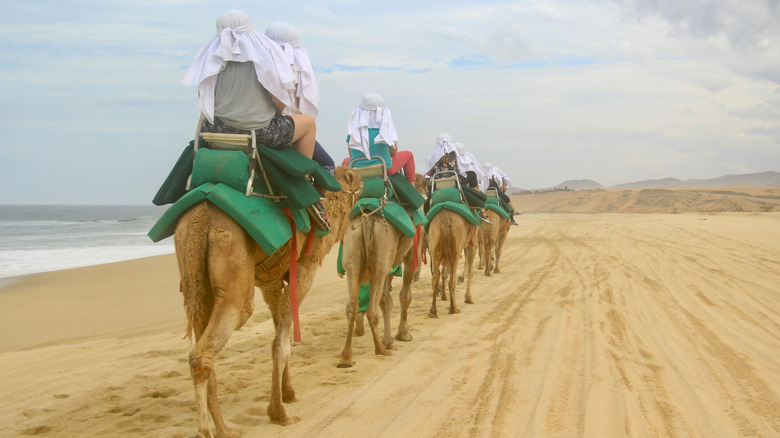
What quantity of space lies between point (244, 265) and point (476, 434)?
7.58 ft

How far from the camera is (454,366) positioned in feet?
22.9

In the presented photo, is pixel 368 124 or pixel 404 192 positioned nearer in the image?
pixel 368 124

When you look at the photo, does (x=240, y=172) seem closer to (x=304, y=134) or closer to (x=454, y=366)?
(x=304, y=134)

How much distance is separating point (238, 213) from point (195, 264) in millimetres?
471

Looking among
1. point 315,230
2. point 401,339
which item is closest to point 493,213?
point 401,339

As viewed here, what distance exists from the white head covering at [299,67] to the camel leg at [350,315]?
9.80ft

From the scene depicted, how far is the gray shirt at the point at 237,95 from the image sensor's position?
4633mm

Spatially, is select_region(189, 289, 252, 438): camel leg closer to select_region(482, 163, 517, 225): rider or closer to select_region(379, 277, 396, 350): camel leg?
select_region(379, 277, 396, 350): camel leg

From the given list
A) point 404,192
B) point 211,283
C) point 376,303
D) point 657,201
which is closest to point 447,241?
point 404,192

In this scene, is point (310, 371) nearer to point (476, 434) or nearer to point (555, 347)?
point (476, 434)

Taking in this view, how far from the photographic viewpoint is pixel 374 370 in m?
6.97

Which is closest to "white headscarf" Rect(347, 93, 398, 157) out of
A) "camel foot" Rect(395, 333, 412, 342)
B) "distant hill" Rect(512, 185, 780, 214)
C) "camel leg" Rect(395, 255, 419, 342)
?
"camel leg" Rect(395, 255, 419, 342)

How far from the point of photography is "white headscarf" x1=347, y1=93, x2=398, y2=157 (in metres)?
7.80

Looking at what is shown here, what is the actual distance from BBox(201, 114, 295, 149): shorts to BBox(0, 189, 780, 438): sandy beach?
2.41 meters
